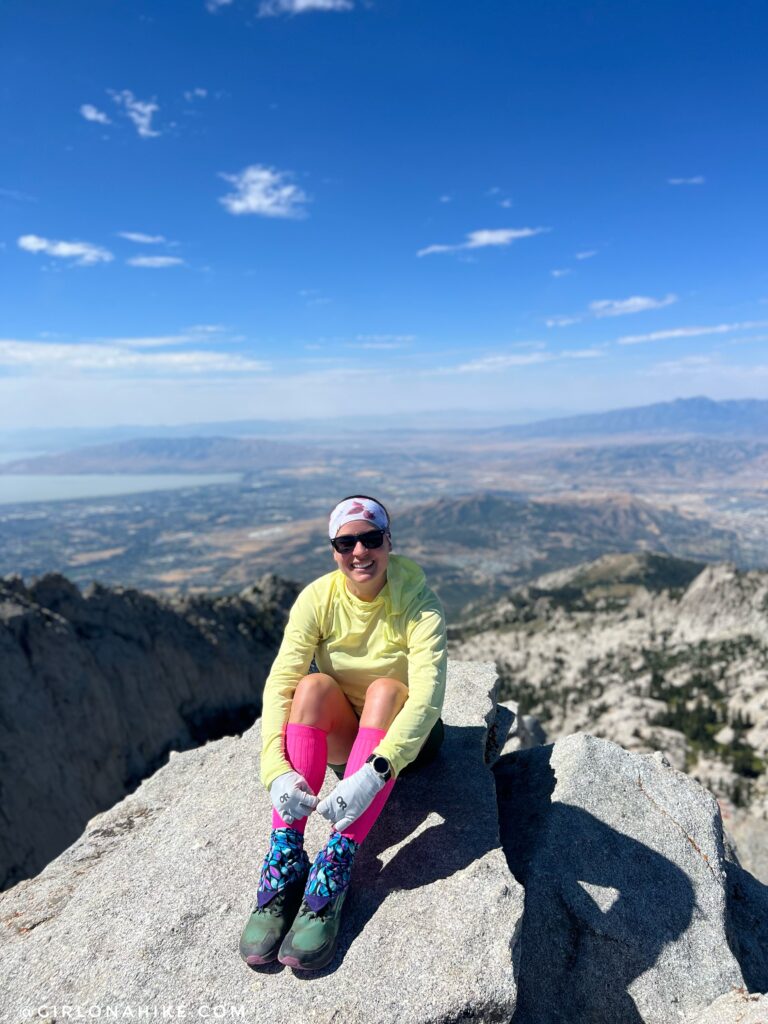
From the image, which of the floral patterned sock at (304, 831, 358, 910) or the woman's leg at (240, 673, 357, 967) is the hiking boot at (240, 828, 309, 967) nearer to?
the woman's leg at (240, 673, 357, 967)

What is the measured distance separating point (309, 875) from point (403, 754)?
1.48 meters

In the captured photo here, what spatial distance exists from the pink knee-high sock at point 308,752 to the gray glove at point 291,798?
0.93 ft

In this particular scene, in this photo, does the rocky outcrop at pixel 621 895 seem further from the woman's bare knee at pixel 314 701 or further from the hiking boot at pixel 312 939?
the woman's bare knee at pixel 314 701

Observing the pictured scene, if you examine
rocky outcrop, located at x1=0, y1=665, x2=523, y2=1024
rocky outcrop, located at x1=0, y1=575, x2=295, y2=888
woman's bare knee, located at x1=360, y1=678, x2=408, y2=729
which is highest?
woman's bare knee, located at x1=360, y1=678, x2=408, y2=729

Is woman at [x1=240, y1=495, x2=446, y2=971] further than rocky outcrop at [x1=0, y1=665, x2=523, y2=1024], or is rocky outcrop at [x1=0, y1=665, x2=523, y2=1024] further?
woman at [x1=240, y1=495, x2=446, y2=971]

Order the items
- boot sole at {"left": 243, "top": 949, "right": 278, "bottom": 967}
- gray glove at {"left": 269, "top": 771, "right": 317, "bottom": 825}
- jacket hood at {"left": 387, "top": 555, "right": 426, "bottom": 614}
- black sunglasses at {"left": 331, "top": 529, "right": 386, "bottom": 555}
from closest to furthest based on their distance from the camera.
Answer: boot sole at {"left": 243, "top": 949, "right": 278, "bottom": 967}, gray glove at {"left": 269, "top": 771, "right": 317, "bottom": 825}, black sunglasses at {"left": 331, "top": 529, "right": 386, "bottom": 555}, jacket hood at {"left": 387, "top": 555, "right": 426, "bottom": 614}

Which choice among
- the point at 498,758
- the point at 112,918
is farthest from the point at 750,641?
the point at 112,918

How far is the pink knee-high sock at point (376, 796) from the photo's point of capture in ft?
18.2

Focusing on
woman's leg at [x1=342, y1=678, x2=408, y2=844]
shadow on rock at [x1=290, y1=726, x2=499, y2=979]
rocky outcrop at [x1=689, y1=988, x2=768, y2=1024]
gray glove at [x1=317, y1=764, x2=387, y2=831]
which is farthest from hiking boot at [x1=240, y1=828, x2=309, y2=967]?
rocky outcrop at [x1=689, y1=988, x2=768, y2=1024]

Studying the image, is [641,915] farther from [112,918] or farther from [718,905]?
[112,918]

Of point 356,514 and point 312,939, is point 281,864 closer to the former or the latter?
point 312,939

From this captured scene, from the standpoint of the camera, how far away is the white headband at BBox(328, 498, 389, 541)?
21.4 ft

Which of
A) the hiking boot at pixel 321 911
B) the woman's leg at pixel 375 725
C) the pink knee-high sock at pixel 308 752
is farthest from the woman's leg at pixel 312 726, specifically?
the hiking boot at pixel 321 911

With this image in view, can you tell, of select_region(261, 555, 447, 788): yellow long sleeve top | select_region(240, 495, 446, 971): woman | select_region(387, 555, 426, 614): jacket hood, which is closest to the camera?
select_region(240, 495, 446, 971): woman
